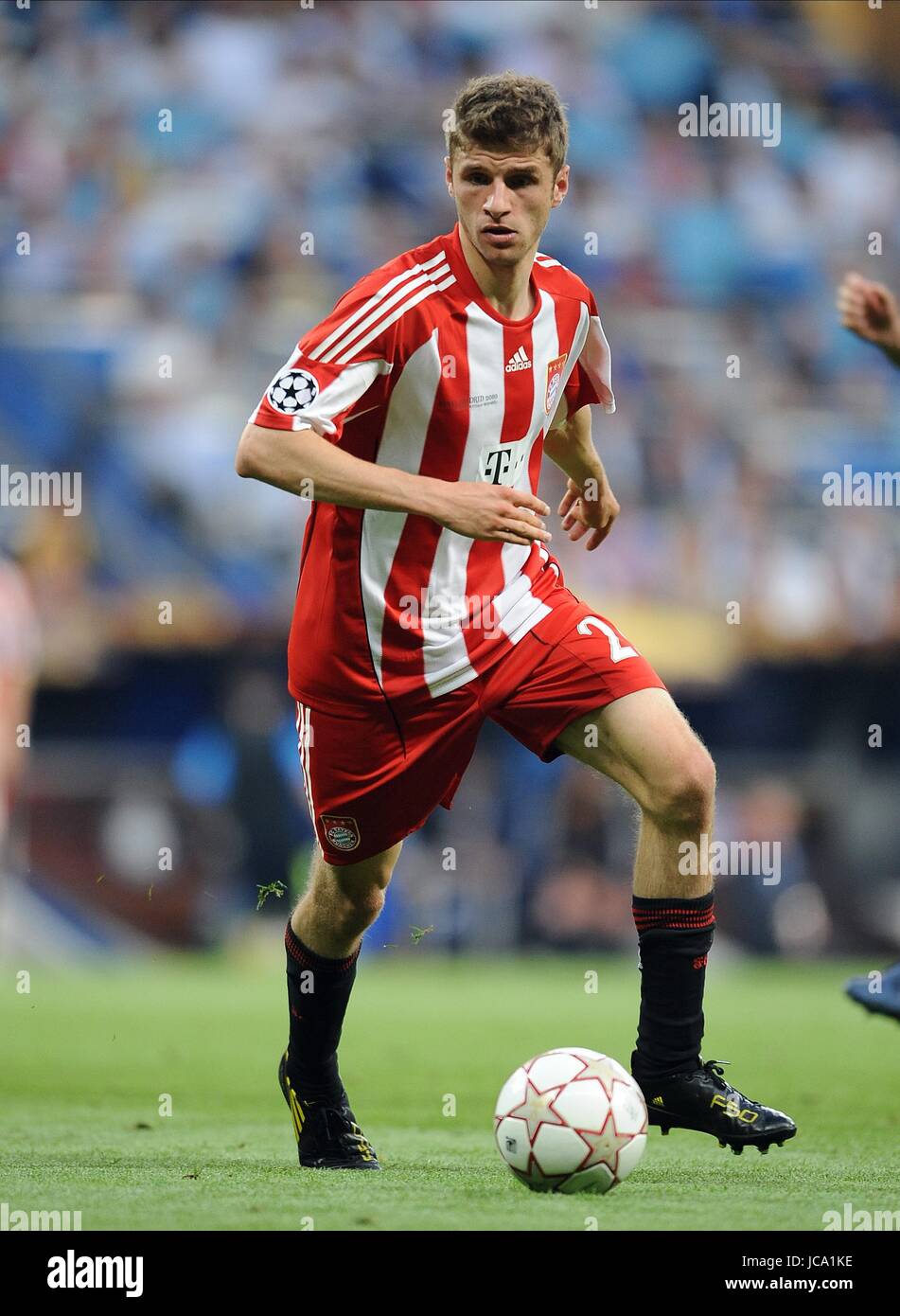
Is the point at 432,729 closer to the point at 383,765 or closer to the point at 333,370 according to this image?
the point at 383,765

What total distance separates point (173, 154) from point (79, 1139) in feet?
43.5

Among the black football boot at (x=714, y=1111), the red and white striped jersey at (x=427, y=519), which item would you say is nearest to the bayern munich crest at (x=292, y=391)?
the red and white striped jersey at (x=427, y=519)

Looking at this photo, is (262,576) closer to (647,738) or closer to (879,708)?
(879,708)

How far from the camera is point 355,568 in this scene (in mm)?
4824

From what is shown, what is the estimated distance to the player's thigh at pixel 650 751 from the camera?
4.57 m

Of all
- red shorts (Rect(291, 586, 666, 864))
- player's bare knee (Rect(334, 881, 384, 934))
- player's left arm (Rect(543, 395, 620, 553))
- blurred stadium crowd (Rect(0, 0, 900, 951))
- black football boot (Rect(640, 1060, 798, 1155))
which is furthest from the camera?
blurred stadium crowd (Rect(0, 0, 900, 951))

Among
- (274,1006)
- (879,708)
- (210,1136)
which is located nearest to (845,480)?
(879,708)

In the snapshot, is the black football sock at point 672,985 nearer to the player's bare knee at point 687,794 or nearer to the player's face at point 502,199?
the player's bare knee at point 687,794

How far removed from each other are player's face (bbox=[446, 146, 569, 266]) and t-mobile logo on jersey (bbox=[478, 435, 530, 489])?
19.0 inches

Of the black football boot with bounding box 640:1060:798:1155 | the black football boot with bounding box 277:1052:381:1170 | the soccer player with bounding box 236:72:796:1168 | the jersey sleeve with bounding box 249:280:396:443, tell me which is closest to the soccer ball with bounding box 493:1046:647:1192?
the black football boot with bounding box 640:1060:798:1155

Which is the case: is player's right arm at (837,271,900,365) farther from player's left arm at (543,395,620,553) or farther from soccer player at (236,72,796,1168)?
soccer player at (236,72,796,1168)

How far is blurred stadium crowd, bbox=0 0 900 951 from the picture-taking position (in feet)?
45.0

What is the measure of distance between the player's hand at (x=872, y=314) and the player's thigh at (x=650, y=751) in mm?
1426

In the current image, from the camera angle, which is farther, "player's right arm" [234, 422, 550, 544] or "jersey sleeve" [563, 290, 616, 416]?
"jersey sleeve" [563, 290, 616, 416]
